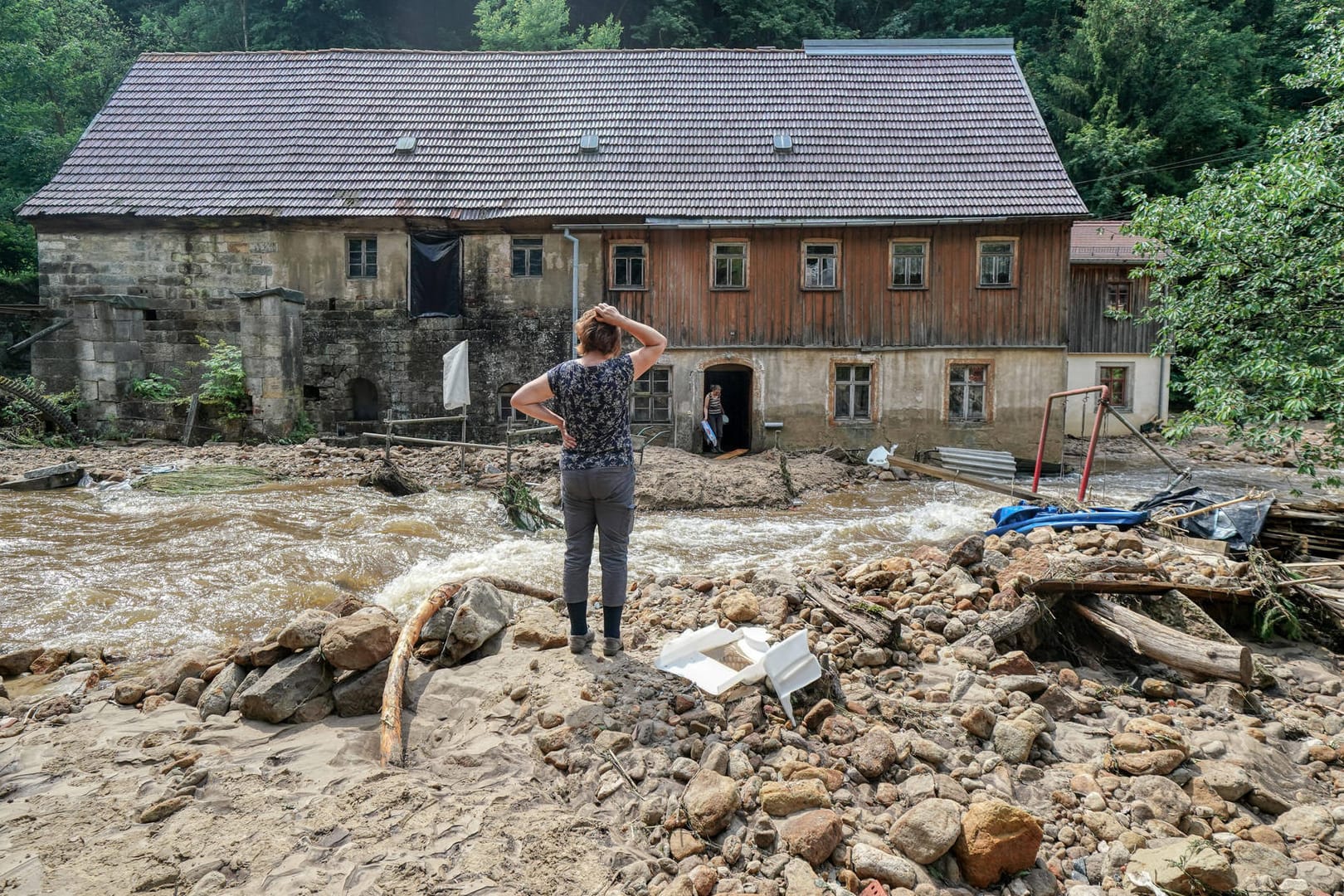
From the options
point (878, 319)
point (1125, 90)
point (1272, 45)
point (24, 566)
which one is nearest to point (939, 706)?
point (24, 566)

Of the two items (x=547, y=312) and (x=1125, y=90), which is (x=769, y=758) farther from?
(x=1125, y=90)

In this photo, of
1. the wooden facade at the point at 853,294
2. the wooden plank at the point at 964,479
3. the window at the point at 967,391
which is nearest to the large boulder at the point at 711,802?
the wooden plank at the point at 964,479

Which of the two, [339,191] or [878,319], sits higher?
[339,191]

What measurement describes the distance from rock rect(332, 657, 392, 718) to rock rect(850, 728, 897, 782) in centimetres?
253

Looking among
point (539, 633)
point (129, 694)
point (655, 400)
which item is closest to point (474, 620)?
point (539, 633)

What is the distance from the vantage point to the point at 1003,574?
5.84 meters

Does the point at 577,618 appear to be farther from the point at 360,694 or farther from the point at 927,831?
the point at 927,831

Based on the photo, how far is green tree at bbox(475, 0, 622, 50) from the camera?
98.7ft

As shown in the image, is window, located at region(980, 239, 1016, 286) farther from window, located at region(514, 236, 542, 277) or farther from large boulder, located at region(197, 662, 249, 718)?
large boulder, located at region(197, 662, 249, 718)

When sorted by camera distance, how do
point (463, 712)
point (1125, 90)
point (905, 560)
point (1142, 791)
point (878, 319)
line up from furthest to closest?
point (1125, 90) < point (878, 319) < point (905, 560) < point (463, 712) < point (1142, 791)

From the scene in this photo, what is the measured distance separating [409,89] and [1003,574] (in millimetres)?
20277

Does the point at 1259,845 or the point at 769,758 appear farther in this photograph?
the point at 769,758

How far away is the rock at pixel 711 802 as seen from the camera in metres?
3.09

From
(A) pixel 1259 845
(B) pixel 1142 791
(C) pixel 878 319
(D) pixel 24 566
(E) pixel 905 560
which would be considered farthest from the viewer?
(C) pixel 878 319
